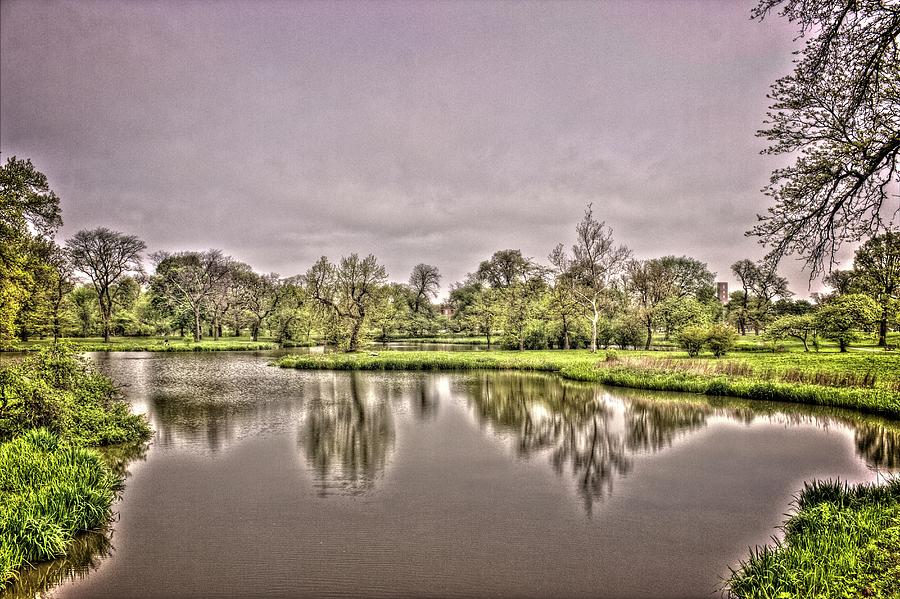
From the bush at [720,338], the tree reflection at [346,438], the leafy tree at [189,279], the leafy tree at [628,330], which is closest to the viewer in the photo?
the tree reflection at [346,438]

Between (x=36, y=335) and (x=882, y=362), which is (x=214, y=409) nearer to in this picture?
(x=882, y=362)

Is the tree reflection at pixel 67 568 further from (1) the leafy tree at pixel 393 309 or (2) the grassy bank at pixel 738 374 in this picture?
(1) the leafy tree at pixel 393 309

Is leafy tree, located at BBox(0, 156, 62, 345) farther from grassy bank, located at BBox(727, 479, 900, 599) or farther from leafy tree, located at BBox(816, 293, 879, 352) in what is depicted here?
leafy tree, located at BBox(816, 293, 879, 352)

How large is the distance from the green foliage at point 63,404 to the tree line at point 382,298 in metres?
4.74

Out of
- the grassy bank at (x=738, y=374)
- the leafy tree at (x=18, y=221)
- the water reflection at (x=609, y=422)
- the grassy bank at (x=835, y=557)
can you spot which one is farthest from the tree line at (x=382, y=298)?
the grassy bank at (x=835, y=557)

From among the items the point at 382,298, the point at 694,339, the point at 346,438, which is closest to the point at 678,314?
the point at 694,339

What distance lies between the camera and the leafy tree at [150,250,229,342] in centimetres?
5459

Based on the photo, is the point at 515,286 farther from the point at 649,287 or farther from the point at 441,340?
the point at 441,340

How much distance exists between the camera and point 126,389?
67.8ft

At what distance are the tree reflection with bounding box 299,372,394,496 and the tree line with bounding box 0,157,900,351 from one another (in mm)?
11356

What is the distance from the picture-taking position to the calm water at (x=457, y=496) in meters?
5.90

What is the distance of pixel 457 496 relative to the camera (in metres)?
8.58

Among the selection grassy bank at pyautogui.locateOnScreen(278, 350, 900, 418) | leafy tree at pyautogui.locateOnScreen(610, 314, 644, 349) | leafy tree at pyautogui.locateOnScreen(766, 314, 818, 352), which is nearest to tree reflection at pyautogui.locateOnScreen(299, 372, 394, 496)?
grassy bank at pyautogui.locateOnScreen(278, 350, 900, 418)

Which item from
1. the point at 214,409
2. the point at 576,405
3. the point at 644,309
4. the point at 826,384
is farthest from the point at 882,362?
the point at 214,409
